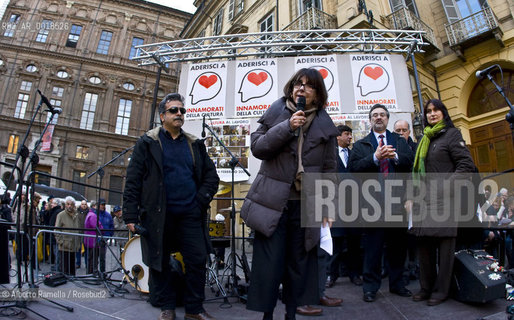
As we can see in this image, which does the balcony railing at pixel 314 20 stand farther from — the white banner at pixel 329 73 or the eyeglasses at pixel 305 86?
the eyeglasses at pixel 305 86

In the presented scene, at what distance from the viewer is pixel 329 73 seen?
22.8ft

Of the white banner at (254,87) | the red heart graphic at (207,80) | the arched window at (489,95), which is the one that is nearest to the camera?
the white banner at (254,87)

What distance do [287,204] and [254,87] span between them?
17.7 ft

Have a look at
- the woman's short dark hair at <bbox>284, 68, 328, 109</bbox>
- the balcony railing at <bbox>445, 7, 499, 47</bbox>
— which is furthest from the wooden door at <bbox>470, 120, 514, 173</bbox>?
the woman's short dark hair at <bbox>284, 68, 328, 109</bbox>

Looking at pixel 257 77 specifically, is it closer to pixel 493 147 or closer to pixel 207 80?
pixel 207 80

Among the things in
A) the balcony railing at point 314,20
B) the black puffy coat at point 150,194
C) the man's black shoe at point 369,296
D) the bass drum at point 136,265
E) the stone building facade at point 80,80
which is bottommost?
the man's black shoe at point 369,296

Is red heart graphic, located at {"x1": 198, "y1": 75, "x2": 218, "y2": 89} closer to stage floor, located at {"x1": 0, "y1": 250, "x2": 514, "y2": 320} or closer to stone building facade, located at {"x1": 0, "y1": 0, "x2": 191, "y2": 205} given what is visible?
stage floor, located at {"x1": 0, "y1": 250, "x2": 514, "y2": 320}

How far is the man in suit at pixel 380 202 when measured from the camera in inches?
124

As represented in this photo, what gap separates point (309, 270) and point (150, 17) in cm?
3457

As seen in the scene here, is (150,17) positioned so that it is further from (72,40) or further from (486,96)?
(486,96)

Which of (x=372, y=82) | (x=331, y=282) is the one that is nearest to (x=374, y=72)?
(x=372, y=82)

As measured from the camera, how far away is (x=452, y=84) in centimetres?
1126

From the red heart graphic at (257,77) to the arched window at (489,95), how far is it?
26.6 feet

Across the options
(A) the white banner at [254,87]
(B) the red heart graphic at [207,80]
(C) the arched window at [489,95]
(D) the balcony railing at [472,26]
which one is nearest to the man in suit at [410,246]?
(A) the white banner at [254,87]
